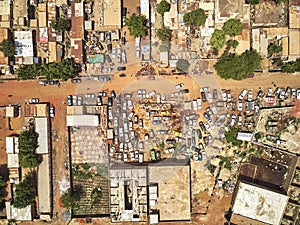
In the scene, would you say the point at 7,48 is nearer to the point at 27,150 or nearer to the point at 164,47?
the point at 27,150

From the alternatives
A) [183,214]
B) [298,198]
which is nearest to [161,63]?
[183,214]

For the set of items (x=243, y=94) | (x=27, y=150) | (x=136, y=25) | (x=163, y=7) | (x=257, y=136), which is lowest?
(x=27, y=150)

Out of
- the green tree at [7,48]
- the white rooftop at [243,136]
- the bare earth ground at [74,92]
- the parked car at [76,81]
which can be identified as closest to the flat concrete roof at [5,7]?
the green tree at [7,48]

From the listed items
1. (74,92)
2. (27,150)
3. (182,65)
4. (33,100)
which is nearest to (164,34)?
(182,65)

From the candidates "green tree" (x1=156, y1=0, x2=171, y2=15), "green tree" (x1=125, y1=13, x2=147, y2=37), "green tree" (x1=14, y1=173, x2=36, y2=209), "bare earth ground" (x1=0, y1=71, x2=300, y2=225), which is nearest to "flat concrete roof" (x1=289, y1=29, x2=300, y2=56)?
"bare earth ground" (x1=0, y1=71, x2=300, y2=225)

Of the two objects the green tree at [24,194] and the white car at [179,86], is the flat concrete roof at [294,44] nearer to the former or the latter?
the white car at [179,86]

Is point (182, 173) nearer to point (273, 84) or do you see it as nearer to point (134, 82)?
point (134, 82)

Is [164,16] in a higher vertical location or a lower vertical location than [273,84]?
higher
